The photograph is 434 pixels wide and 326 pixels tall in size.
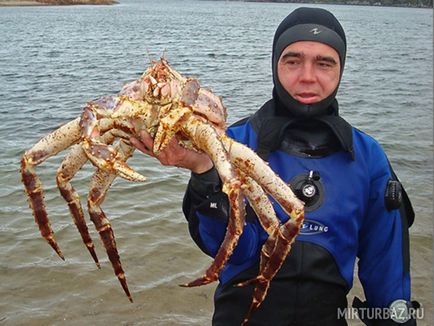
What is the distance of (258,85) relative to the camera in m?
17.8

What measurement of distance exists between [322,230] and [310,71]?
100 cm

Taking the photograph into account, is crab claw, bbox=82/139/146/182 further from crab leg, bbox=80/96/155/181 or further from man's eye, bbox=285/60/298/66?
man's eye, bbox=285/60/298/66

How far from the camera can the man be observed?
129 inches

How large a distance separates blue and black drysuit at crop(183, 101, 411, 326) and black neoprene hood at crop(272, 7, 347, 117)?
0.31ft

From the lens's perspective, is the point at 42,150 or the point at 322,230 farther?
the point at 322,230

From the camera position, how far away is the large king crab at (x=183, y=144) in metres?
2.80

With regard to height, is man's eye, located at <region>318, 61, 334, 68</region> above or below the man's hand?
above

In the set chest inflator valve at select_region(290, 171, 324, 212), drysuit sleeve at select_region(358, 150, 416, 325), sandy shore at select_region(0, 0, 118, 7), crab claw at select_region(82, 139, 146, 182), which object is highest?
crab claw at select_region(82, 139, 146, 182)

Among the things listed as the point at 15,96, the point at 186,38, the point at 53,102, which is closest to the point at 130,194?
the point at 53,102

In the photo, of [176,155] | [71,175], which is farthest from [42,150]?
[176,155]

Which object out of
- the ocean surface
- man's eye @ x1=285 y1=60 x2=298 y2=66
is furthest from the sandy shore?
man's eye @ x1=285 y1=60 x2=298 y2=66

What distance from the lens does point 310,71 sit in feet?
11.1

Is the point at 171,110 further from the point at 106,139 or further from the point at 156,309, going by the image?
the point at 156,309

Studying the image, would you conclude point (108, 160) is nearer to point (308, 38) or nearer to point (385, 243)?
point (308, 38)
